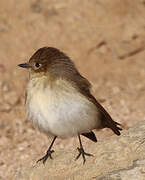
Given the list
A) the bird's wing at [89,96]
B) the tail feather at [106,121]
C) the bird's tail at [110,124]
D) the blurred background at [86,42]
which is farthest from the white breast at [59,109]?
the blurred background at [86,42]

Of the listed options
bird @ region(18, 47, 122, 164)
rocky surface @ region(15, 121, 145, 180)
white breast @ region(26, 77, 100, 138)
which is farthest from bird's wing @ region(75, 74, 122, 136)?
rocky surface @ region(15, 121, 145, 180)

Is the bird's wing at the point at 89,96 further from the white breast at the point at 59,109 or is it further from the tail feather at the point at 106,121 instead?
the white breast at the point at 59,109

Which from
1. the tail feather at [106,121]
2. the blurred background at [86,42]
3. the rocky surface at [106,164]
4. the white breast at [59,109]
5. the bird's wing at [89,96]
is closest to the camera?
the rocky surface at [106,164]

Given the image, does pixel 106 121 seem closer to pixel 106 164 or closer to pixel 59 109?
pixel 59 109

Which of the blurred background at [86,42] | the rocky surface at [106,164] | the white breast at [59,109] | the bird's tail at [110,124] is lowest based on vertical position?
the rocky surface at [106,164]

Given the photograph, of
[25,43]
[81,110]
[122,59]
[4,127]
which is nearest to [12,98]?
[4,127]

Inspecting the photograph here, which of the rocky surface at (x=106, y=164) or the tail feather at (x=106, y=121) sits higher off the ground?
the tail feather at (x=106, y=121)

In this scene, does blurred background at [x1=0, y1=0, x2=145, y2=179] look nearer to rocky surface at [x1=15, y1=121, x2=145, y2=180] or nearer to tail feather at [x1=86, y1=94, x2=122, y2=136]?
tail feather at [x1=86, y1=94, x2=122, y2=136]
